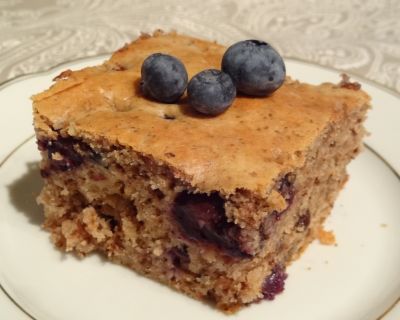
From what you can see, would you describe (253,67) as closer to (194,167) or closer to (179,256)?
(194,167)

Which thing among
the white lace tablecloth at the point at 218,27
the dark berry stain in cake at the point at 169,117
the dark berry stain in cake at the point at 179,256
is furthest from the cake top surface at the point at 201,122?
the white lace tablecloth at the point at 218,27

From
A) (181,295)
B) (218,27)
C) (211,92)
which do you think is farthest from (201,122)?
(218,27)

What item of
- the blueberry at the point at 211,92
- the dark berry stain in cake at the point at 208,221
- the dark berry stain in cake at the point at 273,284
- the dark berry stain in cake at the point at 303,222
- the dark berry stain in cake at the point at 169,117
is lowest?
the dark berry stain in cake at the point at 273,284

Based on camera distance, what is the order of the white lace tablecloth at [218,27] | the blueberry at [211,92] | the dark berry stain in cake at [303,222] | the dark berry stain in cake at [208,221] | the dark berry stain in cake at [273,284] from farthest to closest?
the white lace tablecloth at [218,27] < the dark berry stain in cake at [303,222] < the dark berry stain in cake at [273,284] < the blueberry at [211,92] < the dark berry stain in cake at [208,221]

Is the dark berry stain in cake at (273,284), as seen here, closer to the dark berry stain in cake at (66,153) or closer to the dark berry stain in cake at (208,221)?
the dark berry stain in cake at (208,221)

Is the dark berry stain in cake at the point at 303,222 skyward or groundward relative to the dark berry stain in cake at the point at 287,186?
groundward

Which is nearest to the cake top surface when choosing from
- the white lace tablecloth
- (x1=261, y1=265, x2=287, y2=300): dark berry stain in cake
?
(x1=261, y1=265, x2=287, y2=300): dark berry stain in cake
